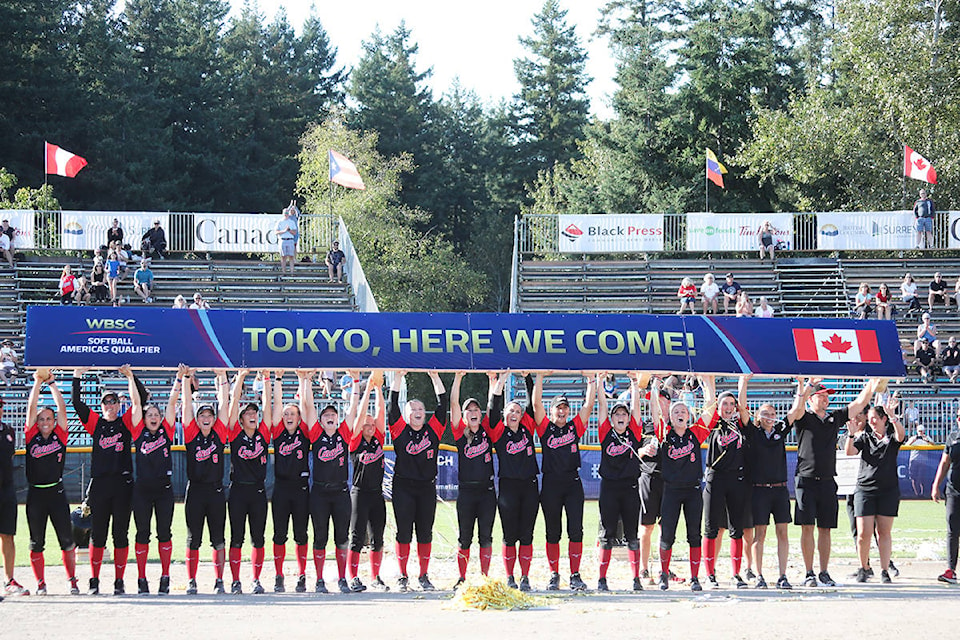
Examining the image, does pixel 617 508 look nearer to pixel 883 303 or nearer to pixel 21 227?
pixel 883 303

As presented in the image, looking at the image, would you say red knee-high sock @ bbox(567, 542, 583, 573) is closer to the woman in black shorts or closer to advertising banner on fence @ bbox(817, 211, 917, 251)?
the woman in black shorts

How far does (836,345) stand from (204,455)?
661cm

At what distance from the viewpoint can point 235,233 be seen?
32.3m

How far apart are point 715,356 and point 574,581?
2.76m

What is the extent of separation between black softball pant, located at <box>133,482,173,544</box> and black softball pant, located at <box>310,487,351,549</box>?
1408mm

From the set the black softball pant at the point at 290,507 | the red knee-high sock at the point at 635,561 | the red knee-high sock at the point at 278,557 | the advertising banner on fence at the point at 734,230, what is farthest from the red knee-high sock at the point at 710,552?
the advertising banner on fence at the point at 734,230

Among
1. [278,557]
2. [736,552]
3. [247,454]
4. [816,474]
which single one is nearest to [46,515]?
[247,454]

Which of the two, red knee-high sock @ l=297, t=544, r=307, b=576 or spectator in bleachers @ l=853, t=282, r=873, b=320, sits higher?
spectator in bleachers @ l=853, t=282, r=873, b=320

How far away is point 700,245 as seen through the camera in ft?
110

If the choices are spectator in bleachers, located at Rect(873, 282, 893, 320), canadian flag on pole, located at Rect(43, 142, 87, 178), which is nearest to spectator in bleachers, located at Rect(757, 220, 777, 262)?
spectator in bleachers, located at Rect(873, 282, 893, 320)

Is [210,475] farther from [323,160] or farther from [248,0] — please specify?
[248,0]

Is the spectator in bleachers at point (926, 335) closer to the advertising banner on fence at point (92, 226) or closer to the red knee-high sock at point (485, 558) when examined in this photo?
the advertising banner on fence at point (92, 226)

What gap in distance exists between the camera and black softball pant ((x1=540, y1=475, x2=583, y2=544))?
12242 millimetres

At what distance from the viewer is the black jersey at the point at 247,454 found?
12.2 meters
